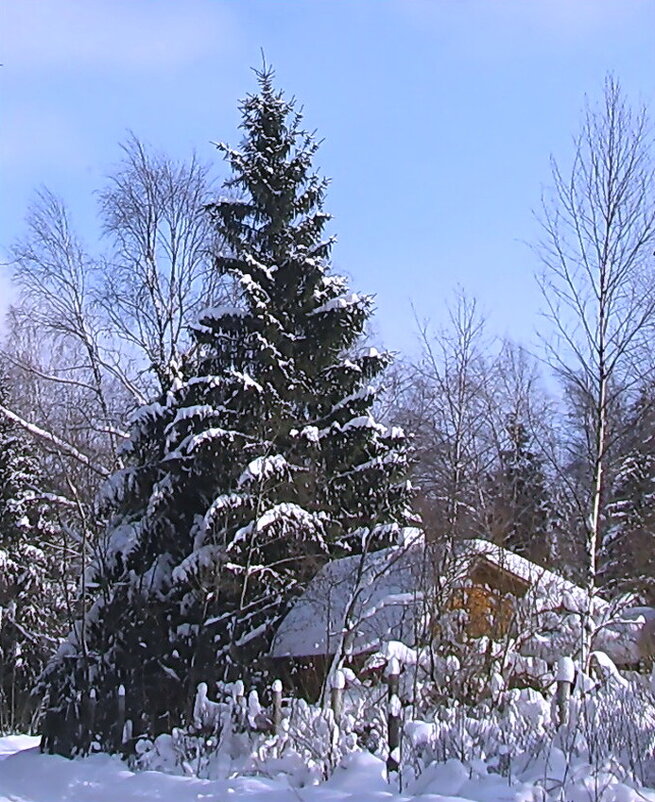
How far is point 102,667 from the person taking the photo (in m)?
16.2

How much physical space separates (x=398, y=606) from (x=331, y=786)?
22.3 feet

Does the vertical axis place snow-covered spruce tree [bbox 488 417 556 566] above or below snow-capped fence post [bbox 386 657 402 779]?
above

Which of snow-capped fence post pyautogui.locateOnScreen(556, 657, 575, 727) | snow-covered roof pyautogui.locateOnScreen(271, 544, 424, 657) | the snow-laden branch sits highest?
the snow-laden branch

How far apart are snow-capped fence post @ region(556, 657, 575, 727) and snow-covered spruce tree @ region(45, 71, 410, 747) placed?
6.10 meters

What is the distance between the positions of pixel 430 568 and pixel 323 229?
716cm

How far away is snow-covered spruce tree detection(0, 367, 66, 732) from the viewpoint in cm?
2738

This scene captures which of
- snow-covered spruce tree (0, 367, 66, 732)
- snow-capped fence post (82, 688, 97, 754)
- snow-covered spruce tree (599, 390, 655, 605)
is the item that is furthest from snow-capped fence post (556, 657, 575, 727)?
snow-covered spruce tree (0, 367, 66, 732)

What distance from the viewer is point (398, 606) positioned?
1517 cm

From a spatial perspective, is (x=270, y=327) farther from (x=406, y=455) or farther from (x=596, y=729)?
(x=596, y=729)

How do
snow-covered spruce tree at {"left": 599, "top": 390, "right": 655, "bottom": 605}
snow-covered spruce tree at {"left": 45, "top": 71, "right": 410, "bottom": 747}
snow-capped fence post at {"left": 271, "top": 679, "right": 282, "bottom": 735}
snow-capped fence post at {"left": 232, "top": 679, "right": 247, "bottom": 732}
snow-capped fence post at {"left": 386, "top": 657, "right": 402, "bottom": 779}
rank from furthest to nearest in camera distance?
snow-covered spruce tree at {"left": 599, "top": 390, "right": 655, "bottom": 605}
snow-covered spruce tree at {"left": 45, "top": 71, "right": 410, "bottom": 747}
snow-capped fence post at {"left": 232, "top": 679, "right": 247, "bottom": 732}
snow-capped fence post at {"left": 271, "top": 679, "right": 282, "bottom": 735}
snow-capped fence post at {"left": 386, "top": 657, "right": 402, "bottom": 779}

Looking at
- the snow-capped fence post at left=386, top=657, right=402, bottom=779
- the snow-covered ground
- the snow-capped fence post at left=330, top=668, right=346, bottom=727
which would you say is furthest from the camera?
the snow-capped fence post at left=330, top=668, right=346, bottom=727

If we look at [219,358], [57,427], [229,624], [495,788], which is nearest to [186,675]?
[229,624]

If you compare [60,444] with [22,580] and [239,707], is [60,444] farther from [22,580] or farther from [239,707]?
[239,707]

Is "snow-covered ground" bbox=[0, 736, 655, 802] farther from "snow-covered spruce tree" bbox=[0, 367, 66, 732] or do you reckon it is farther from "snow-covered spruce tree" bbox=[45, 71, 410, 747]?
"snow-covered spruce tree" bbox=[0, 367, 66, 732]
